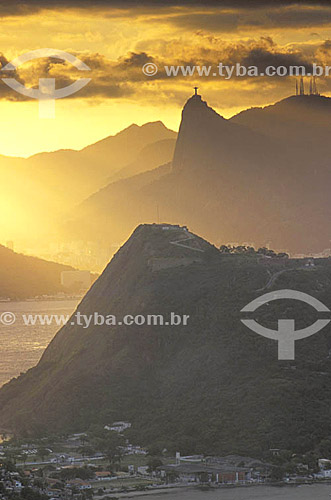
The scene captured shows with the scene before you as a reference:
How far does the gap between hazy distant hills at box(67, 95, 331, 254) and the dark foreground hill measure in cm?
8856

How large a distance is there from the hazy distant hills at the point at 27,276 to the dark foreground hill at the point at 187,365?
82569mm

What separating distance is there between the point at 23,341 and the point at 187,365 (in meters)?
37.5

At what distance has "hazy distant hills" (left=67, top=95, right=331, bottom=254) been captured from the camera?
174m

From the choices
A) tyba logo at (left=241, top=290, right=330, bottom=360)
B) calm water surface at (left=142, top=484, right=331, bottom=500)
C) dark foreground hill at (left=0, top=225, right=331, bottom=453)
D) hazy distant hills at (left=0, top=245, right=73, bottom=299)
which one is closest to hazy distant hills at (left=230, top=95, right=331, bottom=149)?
hazy distant hills at (left=0, top=245, right=73, bottom=299)

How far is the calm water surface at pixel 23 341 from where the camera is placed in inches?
3642

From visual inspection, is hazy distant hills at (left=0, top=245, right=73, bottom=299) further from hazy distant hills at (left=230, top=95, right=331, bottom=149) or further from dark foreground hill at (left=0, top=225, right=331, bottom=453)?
dark foreground hill at (left=0, top=225, right=331, bottom=453)

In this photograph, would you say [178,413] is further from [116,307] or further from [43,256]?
[43,256]

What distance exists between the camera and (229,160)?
184625 millimetres

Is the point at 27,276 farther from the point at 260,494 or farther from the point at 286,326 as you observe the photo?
the point at 260,494

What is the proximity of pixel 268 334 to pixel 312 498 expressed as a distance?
13665 millimetres

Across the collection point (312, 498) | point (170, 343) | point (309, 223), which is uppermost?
point (309, 223)

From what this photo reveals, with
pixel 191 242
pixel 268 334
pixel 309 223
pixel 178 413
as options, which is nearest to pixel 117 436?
pixel 178 413

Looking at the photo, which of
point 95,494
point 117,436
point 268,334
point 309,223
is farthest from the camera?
point 309,223

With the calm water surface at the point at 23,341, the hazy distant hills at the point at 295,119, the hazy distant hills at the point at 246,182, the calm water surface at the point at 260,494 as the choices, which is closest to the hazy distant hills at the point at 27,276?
the hazy distant hills at the point at 246,182
